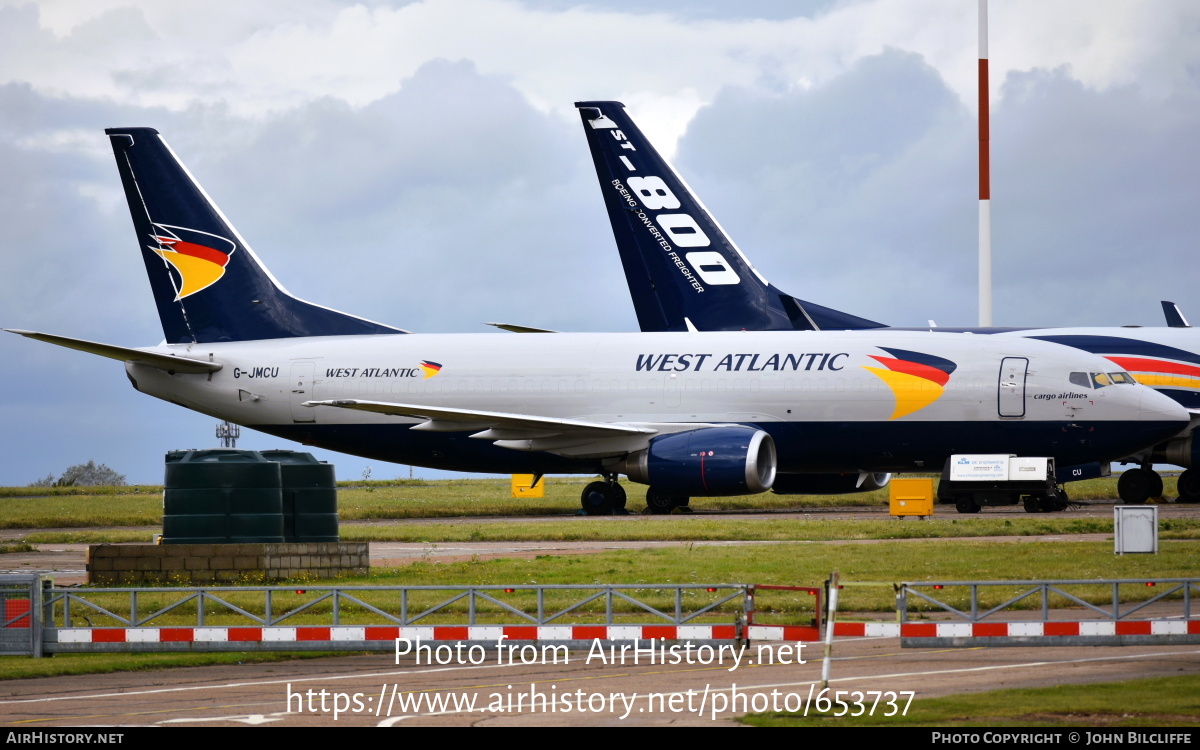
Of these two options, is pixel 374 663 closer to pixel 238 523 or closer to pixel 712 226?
pixel 238 523

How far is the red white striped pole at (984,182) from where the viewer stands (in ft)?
198

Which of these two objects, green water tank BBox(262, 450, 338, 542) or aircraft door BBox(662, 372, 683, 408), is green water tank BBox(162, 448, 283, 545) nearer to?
green water tank BBox(262, 450, 338, 542)

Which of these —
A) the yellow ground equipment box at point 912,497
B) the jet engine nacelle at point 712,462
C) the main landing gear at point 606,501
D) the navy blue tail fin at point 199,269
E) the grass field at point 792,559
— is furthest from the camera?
the navy blue tail fin at point 199,269

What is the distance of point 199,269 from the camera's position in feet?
145

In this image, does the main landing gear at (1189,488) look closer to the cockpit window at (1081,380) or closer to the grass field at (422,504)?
the grass field at (422,504)

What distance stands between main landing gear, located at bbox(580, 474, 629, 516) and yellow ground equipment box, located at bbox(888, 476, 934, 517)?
7.40 metres

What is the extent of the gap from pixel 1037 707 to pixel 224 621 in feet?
38.0

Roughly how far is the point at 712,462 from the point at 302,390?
1245 cm

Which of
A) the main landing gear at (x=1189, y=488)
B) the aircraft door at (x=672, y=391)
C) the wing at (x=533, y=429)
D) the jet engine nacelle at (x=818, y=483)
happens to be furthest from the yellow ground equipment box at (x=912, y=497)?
the main landing gear at (x=1189, y=488)

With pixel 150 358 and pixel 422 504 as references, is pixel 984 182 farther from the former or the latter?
pixel 150 358

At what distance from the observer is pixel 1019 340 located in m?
37.3

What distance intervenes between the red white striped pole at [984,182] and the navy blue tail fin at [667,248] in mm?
17331

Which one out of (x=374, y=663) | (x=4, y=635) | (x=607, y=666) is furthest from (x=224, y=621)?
(x=607, y=666)

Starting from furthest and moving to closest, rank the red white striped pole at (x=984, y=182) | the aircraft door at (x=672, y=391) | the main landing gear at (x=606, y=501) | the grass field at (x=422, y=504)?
1. the red white striped pole at (x=984, y=182)
2. the grass field at (x=422, y=504)
3. the main landing gear at (x=606, y=501)
4. the aircraft door at (x=672, y=391)
